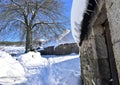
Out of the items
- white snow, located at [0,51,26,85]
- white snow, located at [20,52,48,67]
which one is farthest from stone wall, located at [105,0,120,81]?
white snow, located at [20,52,48,67]

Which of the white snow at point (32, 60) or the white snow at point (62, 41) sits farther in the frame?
the white snow at point (62, 41)

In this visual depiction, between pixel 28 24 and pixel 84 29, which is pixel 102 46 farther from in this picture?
pixel 28 24

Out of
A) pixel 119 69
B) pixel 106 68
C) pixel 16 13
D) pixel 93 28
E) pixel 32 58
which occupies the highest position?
pixel 16 13

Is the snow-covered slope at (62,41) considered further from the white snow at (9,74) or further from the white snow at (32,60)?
the white snow at (9,74)

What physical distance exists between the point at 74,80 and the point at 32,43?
940 cm

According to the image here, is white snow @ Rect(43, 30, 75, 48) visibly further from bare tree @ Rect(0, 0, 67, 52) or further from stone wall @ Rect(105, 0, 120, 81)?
stone wall @ Rect(105, 0, 120, 81)

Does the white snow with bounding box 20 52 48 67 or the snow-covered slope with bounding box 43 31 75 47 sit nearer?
the white snow with bounding box 20 52 48 67

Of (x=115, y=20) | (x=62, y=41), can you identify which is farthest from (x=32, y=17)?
(x=115, y=20)

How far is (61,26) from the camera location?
520 inches

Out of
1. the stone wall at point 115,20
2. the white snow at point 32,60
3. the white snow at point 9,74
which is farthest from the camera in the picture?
the white snow at point 32,60

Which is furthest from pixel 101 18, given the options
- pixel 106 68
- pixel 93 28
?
pixel 106 68

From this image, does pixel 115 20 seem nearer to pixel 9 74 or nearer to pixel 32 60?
pixel 9 74

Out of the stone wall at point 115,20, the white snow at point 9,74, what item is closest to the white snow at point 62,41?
the white snow at point 9,74

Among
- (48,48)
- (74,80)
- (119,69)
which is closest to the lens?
(119,69)
